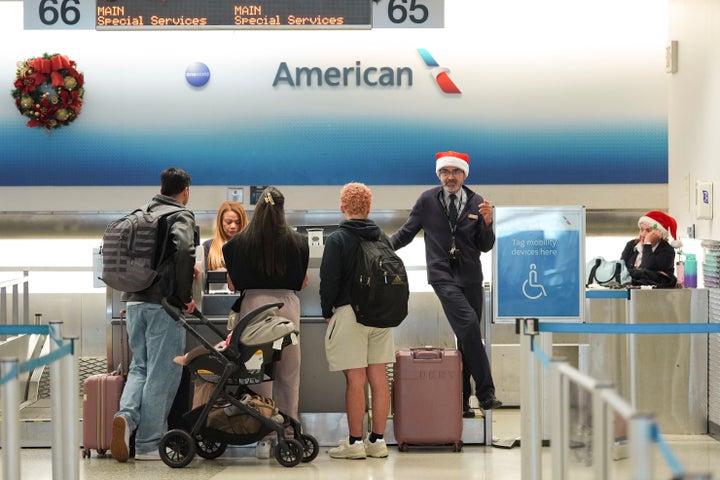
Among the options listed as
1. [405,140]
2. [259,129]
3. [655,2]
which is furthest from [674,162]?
[259,129]

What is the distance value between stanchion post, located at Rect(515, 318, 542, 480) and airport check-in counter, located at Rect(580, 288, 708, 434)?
2.31 meters

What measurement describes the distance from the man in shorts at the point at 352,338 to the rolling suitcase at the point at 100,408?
1277mm

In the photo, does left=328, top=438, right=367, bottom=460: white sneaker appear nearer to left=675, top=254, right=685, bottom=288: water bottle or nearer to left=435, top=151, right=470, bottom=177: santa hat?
left=435, top=151, right=470, bottom=177: santa hat

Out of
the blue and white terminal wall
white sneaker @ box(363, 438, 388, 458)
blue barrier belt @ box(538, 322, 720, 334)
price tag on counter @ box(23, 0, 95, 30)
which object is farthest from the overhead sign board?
blue barrier belt @ box(538, 322, 720, 334)

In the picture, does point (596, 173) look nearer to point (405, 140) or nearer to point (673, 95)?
point (673, 95)

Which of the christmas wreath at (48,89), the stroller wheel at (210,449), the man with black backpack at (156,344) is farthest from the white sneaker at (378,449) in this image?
the christmas wreath at (48,89)

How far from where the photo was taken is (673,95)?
8805 millimetres

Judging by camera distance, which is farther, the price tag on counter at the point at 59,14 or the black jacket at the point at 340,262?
the price tag on counter at the point at 59,14

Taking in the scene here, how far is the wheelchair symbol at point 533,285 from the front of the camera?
674cm

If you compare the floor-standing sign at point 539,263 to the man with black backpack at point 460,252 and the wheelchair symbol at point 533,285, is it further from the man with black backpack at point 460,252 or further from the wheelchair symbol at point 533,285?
the man with black backpack at point 460,252

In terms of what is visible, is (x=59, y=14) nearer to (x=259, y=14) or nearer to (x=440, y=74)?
(x=259, y=14)

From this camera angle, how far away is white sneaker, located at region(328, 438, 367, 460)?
6645 millimetres

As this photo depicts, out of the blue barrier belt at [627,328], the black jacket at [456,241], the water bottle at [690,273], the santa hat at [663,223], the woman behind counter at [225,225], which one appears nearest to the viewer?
the blue barrier belt at [627,328]

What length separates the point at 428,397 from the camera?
6820 mm
